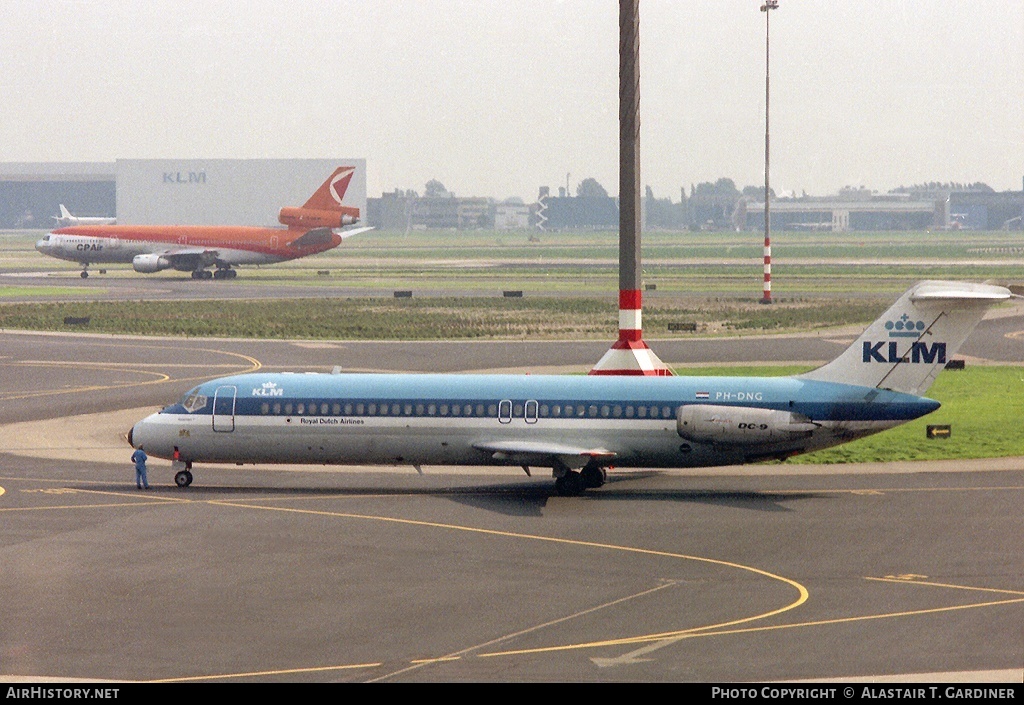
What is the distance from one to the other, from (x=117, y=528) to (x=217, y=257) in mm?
103730

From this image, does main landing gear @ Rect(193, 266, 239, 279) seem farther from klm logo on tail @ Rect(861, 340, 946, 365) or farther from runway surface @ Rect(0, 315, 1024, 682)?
klm logo on tail @ Rect(861, 340, 946, 365)

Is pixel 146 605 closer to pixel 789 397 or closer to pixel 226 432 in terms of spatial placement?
pixel 226 432

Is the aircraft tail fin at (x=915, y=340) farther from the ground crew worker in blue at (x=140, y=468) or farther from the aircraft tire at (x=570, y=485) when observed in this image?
the ground crew worker in blue at (x=140, y=468)

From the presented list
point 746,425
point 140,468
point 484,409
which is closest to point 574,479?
point 484,409

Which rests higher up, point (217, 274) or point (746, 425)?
point (217, 274)

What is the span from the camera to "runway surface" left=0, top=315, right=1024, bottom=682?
2106 cm

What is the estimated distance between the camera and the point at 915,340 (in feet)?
117

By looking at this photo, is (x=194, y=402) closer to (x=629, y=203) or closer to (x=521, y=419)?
(x=521, y=419)

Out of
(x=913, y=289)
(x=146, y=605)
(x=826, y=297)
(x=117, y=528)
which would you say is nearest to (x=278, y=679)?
(x=146, y=605)

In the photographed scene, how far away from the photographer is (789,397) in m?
36.0

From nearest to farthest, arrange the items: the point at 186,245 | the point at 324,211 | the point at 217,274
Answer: the point at 186,245 < the point at 217,274 < the point at 324,211

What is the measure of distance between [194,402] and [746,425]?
15.3 m

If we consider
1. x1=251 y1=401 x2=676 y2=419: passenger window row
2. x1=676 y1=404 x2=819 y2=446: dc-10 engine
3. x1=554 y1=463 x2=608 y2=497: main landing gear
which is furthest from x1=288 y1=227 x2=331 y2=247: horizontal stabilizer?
x1=676 y1=404 x2=819 y2=446: dc-10 engine
